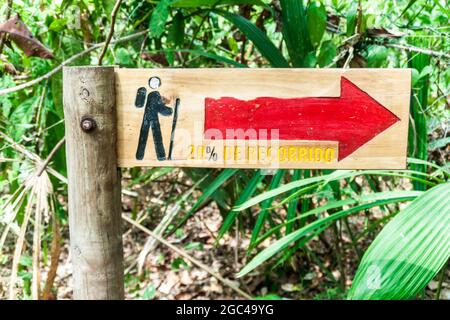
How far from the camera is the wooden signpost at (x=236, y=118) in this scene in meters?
1.09

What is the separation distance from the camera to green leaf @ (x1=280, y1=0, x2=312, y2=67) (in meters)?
1.66

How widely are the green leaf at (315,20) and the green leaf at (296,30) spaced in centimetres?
3

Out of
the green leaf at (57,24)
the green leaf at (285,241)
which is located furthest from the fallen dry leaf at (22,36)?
the green leaf at (285,241)

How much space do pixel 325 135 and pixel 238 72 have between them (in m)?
0.22

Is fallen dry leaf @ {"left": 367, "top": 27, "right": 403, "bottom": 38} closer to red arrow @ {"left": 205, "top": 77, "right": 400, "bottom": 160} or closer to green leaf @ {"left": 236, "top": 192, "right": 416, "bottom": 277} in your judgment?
green leaf @ {"left": 236, "top": 192, "right": 416, "bottom": 277}

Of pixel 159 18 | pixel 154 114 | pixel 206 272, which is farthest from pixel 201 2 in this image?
pixel 206 272

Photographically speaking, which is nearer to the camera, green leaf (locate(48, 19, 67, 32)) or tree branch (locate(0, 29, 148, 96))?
tree branch (locate(0, 29, 148, 96))

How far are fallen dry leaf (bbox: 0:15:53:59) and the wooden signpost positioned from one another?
0.47 metres

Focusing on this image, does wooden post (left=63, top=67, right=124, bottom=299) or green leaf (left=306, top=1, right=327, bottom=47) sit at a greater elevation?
green leaf (left=306, top=1, right=327, bottom=47)

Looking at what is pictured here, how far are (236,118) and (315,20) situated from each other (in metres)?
0.67

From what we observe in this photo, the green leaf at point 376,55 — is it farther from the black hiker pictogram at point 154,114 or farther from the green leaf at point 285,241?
the black hiker pictogram at point 154,114

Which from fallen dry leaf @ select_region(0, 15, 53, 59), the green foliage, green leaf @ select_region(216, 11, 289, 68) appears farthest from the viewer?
green leaf @ select_region(216, 11, 289, 68)

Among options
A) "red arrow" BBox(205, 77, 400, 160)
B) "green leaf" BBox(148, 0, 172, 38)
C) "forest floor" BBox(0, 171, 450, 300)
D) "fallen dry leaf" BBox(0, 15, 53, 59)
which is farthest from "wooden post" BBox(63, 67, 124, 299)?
"forest floor" BBox(0, 171, 450, 300)

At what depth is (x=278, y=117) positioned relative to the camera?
110cm
